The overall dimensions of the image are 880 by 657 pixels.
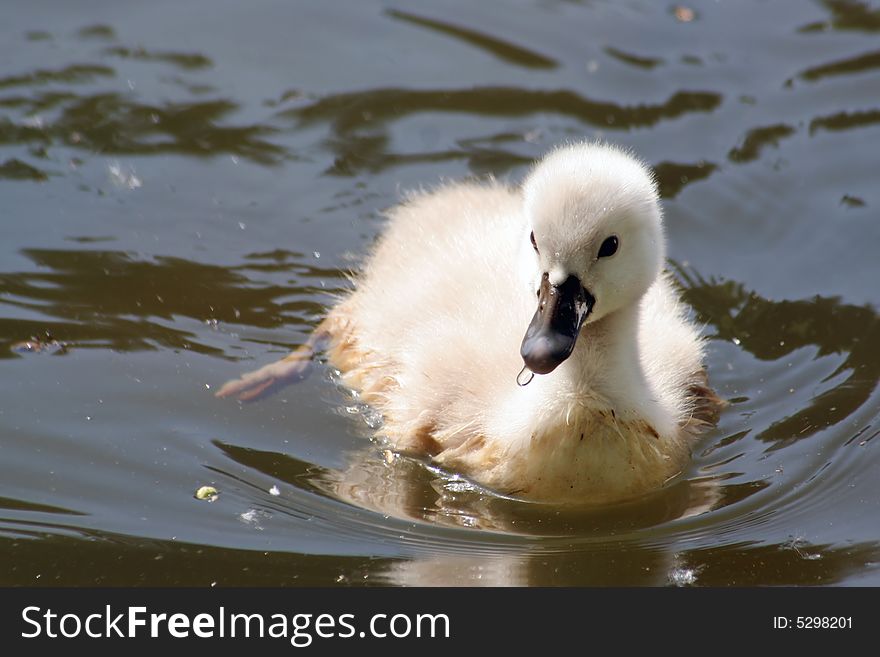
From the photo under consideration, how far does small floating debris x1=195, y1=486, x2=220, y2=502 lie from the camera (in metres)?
3.72

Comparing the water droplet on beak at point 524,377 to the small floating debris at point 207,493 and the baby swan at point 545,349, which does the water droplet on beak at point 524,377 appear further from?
the small floating debris at point 207,493

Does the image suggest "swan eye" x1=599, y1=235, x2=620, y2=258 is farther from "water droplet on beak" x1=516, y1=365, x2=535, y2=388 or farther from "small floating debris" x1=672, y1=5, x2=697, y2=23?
"small floating debris" x1=672, y1=5, x2=697, y2=23

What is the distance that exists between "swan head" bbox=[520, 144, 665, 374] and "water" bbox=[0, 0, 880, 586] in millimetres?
596

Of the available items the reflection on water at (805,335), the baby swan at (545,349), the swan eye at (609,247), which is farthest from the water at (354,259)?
the swan eye at (609,247)

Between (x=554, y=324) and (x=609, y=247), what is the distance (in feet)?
1.01

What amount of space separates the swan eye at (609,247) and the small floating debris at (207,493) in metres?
1.27

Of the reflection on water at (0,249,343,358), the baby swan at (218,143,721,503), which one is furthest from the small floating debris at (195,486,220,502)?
the reflection on water at (0,249,343,358)

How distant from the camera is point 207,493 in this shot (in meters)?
3.74

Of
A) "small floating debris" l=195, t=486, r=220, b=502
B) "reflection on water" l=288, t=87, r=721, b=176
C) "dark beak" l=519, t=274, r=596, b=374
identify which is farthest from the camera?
"reflection on water" l=288, t=87, r=721, b=176

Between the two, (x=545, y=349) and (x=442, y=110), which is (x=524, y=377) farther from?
(x=442, y=110)

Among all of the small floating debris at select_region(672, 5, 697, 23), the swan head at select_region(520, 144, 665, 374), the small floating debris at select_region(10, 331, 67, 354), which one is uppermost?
the small floating debris at select_region(672, 5, 697, 23)

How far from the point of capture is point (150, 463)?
3.88 metres

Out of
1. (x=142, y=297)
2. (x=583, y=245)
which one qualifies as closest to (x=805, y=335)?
(x=583, y=245)

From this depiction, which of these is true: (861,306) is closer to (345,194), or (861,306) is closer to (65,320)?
(345,194)
